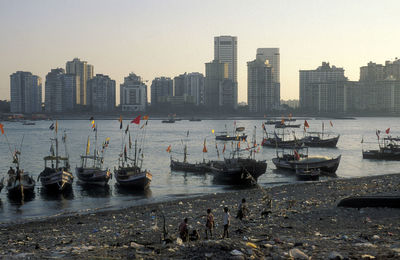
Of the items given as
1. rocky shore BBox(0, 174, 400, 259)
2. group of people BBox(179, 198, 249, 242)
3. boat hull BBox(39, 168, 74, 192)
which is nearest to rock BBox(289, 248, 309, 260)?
rocky shore BBox(0, 174, 400, 259)

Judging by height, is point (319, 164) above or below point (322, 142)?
above

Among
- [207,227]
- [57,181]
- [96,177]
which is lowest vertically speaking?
[96,177]

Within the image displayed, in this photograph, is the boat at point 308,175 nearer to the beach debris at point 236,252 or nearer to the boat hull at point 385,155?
the boat hull at point 385,155

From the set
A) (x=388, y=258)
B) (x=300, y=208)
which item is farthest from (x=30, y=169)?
(x=388, y=258)

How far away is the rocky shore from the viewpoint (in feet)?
45.0

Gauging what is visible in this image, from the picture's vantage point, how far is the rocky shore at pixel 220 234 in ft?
45.0

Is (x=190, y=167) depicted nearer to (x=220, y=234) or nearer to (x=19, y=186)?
(x=19, y=186)

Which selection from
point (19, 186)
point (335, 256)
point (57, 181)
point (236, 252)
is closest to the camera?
point (335, 256)

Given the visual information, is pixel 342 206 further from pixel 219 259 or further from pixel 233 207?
pixel 219 259

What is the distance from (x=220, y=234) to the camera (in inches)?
704

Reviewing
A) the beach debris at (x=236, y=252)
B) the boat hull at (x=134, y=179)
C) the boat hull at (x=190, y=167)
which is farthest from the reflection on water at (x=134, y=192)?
the beach debris at (x=236, y=252)

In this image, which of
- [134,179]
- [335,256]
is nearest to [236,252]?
[335,256]

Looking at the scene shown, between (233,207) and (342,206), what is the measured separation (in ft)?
19.7

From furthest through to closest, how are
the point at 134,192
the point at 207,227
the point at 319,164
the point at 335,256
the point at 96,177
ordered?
the point at 319,164, the point at 96,177, the point at 134,192, the point at 207,227, the point at 335,256
